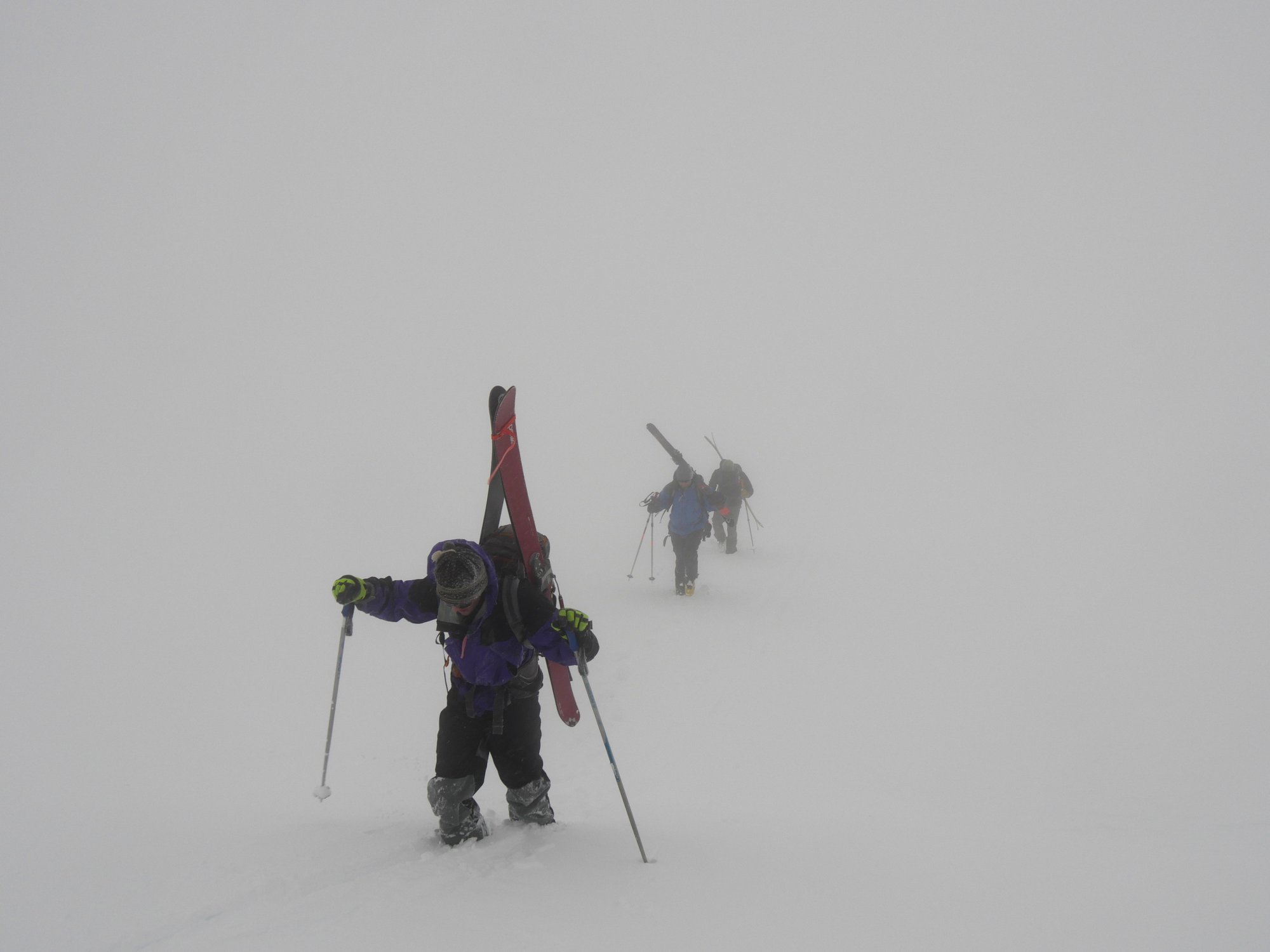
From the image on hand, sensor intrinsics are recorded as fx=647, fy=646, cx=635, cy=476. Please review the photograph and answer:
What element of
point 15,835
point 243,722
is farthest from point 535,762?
point 243,722

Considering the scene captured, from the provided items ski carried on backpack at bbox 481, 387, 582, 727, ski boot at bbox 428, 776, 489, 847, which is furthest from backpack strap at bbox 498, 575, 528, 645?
ski boot at bbox 428, 776, 489, 847

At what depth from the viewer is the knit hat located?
3730 mm

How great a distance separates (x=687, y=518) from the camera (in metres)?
11.7

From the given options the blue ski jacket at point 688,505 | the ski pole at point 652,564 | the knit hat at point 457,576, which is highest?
the blue ski jacket at point 688,505

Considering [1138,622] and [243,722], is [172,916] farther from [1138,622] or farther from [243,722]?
[1138,622]

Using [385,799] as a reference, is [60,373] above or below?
above

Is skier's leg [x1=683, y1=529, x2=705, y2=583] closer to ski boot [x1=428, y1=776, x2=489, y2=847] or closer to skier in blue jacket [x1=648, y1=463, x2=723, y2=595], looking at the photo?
skier in blue jacket [x1=648, y1=463, x2=723, y2=595]

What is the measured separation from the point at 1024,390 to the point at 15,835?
60966mm

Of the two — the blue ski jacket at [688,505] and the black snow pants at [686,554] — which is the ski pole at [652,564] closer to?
the black snow pants at [686,554]

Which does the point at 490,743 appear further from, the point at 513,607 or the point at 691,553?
the point at 691,553

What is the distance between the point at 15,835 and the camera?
15.1 ft

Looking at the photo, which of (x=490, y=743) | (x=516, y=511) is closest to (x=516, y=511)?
(x=516, y=511)

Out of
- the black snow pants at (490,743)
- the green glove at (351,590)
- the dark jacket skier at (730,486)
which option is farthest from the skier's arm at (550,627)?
the dark jacket skier at (730,486)

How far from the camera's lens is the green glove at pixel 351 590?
3871 mm
